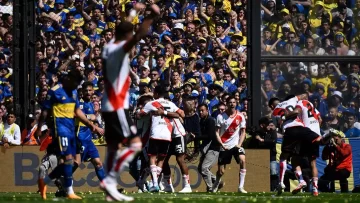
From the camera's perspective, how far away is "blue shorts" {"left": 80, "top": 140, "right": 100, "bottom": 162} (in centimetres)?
1883

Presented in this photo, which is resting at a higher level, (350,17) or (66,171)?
(350,17)

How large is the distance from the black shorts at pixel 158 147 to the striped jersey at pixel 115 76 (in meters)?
9.32

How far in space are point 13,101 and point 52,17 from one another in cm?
317

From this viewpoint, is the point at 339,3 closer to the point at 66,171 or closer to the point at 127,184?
the point at 127,184

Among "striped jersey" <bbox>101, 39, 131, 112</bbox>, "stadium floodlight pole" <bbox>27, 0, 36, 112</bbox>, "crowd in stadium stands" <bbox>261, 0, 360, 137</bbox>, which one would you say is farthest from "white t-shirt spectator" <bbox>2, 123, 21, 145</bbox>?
"striped jersey" <bbox>101, 39, 131, 112</bbox>

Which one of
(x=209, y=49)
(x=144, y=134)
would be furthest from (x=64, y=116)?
(x=209, y=49)

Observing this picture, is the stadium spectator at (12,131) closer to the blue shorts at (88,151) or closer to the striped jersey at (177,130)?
the striped jersey at (177,130)

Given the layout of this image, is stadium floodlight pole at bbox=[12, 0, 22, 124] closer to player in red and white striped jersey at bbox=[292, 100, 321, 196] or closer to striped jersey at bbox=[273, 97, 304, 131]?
striped jersey at bbox=[273, 97, 304, 131]

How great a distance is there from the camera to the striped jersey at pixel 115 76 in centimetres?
1305

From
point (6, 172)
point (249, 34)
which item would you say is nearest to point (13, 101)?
point (6, 172)

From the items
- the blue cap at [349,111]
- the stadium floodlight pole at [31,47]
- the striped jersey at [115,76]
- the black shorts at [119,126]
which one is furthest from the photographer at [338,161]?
the striped jersey at [115,76]

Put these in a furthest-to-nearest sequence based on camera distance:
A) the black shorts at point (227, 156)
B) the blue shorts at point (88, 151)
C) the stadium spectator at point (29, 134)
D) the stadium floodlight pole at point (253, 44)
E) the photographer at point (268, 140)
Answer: the stadium floodlight pole at point (253, 44) → the photographer at point (268, 140) → the stadium spectator at point (29, 134) → the black shorts at point (227, 156) → the blue shorts at point (88, 151)

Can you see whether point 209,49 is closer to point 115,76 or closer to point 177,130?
point 177,130

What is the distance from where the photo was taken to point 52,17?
87.7ft
